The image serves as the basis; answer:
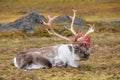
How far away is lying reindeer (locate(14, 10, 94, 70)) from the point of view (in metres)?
17.7

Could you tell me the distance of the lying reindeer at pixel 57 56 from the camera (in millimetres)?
17703

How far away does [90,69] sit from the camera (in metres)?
18.4

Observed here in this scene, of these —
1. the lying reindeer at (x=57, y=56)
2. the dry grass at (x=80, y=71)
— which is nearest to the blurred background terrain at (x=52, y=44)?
the dry grass at (x=80, y=71)

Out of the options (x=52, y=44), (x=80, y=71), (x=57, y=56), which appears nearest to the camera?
(x=80, y=71)

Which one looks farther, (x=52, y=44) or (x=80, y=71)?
(x=52, y=44)

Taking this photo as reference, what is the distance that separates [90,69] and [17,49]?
9.76 metres

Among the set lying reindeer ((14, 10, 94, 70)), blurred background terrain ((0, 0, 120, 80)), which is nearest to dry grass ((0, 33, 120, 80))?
blurred background terrain ((0, 0, 120, 80))

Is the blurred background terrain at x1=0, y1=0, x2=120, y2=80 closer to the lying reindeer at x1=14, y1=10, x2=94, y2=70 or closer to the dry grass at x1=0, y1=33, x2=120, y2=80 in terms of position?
the dry grass at x1=0, y1=33, x2=120, y2=80

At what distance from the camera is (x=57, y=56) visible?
18.1 m

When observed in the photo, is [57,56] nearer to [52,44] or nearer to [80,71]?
[80,71]

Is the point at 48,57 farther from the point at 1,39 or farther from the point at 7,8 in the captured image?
the point at 7,8

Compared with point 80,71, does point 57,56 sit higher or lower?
higher

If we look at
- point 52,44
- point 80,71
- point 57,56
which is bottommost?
point 80,71

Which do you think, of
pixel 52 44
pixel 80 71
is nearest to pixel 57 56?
pixel 80 71
